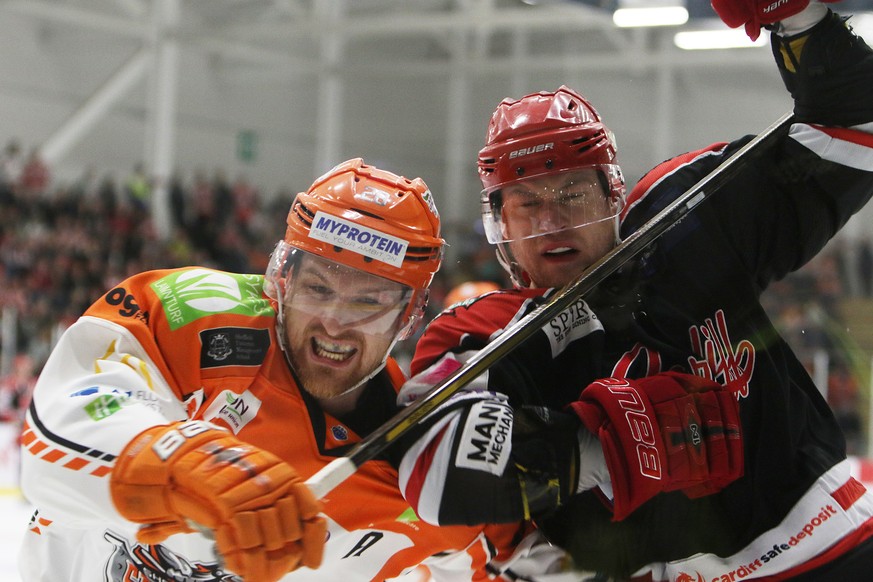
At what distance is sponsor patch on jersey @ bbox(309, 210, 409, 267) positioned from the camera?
1923 mm

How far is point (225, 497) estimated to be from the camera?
141cm

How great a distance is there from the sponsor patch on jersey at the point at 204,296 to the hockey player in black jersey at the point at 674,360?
13.4 inches

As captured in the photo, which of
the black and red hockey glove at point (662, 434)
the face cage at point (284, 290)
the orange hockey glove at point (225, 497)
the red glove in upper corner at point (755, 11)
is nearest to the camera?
the orange hockey glove at point (225, 497)

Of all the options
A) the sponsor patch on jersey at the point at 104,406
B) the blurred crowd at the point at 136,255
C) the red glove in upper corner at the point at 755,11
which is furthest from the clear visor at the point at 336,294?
the blurred crowd at the point at 136,255

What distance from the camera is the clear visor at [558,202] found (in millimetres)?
1944

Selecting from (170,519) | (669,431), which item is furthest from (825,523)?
(170,519)

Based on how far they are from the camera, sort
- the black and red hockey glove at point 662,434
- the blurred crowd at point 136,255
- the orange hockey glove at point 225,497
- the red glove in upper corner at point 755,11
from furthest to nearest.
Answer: the blurred crowd at point 136,255 < the red glove in upper corner at point 755,11 < the black and red hockey glove at point 662,434 < the orange hockey glove at point 225,497

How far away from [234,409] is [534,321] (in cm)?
58

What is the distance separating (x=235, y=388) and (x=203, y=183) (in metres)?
10.4

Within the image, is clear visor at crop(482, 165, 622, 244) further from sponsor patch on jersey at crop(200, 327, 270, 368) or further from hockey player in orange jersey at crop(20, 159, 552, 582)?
sponsor patch on jersey at crop(200, 327, 270, 368)

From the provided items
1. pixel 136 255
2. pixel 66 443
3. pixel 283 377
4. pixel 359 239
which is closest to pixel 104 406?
pixel 66 443

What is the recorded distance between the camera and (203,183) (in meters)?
11.9

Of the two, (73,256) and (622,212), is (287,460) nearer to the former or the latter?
(622,212)

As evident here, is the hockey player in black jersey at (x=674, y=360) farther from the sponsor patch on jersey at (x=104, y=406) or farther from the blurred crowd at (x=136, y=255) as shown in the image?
the blurred crowd at (x=136, y=255)
